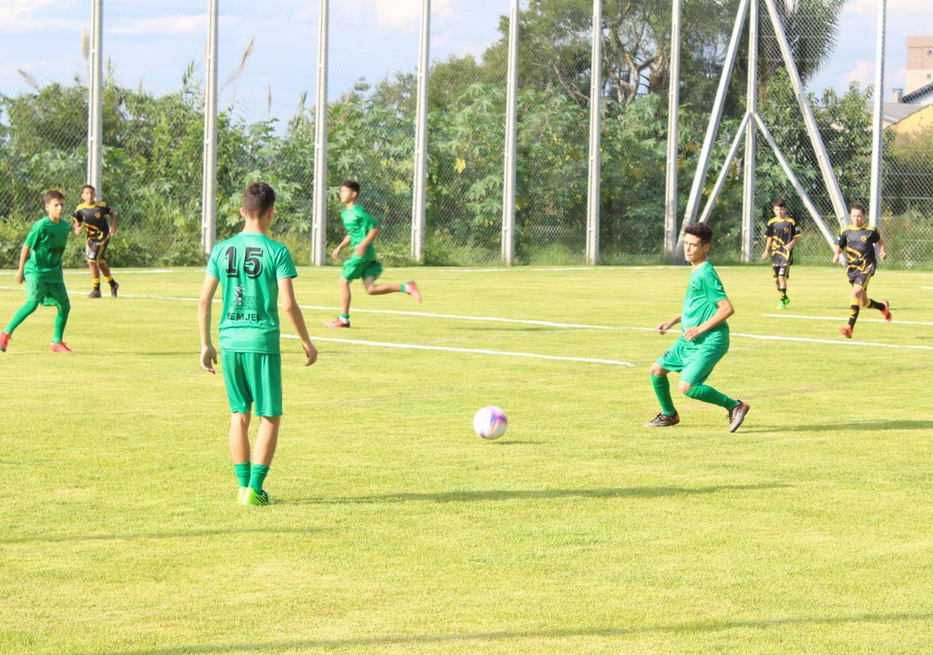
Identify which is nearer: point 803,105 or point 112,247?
point 112,247

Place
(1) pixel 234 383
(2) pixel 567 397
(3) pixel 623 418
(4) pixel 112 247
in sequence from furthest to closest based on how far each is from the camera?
(4) pixel 112 247
(2) pixel 567 397
(3) pixel 623 418
(1) pixel 234 383

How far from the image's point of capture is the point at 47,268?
601 inches

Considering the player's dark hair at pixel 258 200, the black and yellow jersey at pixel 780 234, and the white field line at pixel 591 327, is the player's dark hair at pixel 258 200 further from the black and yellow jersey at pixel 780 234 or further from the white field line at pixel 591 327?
the black and yellow jersey at pixel 780 234

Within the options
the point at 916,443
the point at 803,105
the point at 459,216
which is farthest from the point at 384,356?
the point at 803,105

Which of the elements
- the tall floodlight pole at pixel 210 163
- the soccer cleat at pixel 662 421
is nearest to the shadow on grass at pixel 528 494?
the soccer cleat at pixel 662 421

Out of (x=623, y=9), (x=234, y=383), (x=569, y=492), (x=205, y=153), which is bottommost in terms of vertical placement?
(x=569, y=492)

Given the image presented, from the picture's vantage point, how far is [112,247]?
34.1 metres

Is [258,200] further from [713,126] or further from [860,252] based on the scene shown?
[713,126]

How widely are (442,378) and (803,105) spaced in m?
33.5

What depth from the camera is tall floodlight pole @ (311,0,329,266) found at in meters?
36.8

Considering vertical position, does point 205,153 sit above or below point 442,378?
above

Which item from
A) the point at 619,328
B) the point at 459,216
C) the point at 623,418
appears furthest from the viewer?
the point at 459,216

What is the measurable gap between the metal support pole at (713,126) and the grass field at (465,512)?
92.0 feet

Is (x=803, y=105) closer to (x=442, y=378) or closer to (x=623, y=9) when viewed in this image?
(x=623, y=9)
